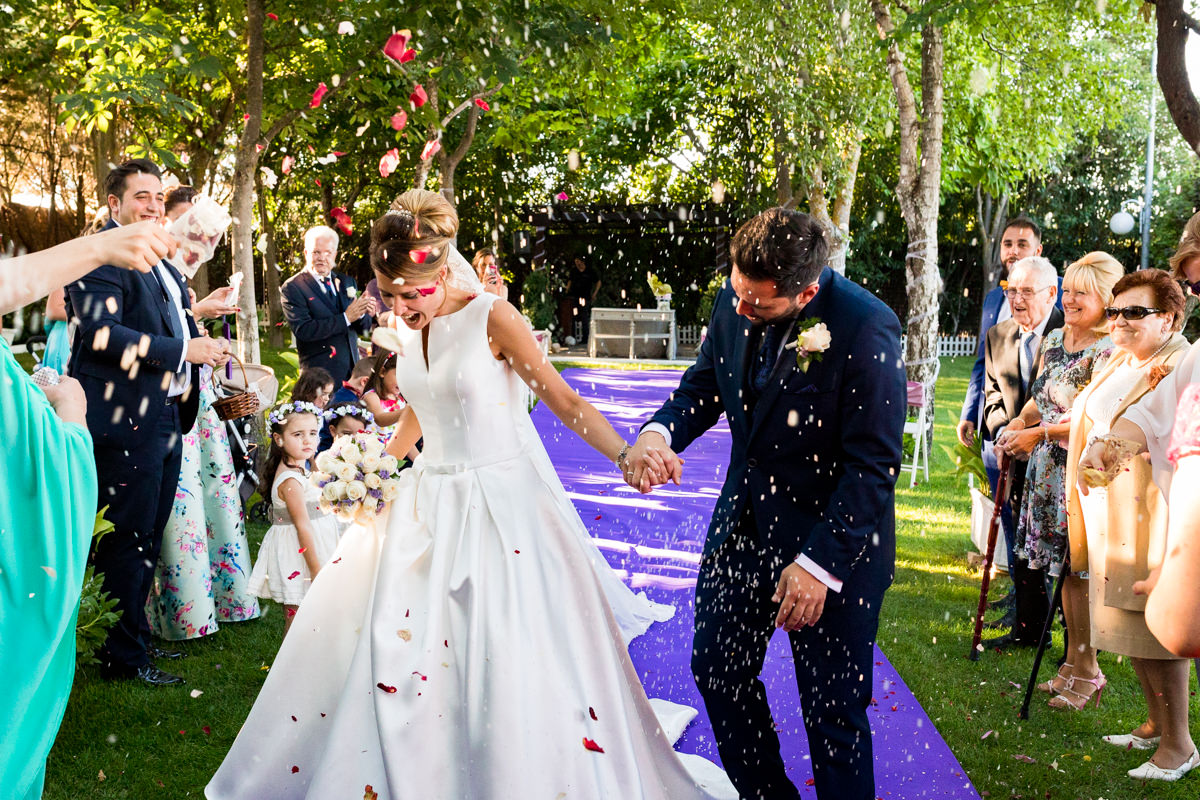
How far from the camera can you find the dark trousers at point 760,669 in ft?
9.09

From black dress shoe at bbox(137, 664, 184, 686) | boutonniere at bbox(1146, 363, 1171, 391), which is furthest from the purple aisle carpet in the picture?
black dress shoe at bbox(137, 664, 184, 686)

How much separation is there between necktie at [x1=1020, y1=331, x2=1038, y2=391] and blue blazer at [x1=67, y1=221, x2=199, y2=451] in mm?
4258

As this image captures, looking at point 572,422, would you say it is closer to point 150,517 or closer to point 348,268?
point 150,517

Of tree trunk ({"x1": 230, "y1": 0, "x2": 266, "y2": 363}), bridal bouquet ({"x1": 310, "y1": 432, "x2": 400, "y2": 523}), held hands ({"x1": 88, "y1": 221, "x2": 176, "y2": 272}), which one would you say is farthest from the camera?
tree trunk ({"x1": 230, "y1": 0, "x2": 266, "y2": 363})

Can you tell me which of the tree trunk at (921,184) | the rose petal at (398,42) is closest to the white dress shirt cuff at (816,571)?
the rose petal at (398,42)

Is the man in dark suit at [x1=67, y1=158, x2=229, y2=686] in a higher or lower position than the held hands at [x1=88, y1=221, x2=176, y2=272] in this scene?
lower

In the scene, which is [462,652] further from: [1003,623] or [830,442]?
[1003,623]

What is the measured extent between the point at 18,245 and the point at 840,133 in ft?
65.8

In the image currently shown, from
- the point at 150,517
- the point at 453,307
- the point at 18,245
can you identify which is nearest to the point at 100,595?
the point at 150,517

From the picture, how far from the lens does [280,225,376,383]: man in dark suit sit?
23.8 feet

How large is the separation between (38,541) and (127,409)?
79.4 inches

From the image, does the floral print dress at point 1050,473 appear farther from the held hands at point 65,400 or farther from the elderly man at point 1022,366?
the held hands at point 65,400

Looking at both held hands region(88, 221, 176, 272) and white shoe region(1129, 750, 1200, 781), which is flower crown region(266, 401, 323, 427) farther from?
white shoe region(1129, 750, 1200, 781)

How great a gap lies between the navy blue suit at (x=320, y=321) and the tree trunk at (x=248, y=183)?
7.39 ft
